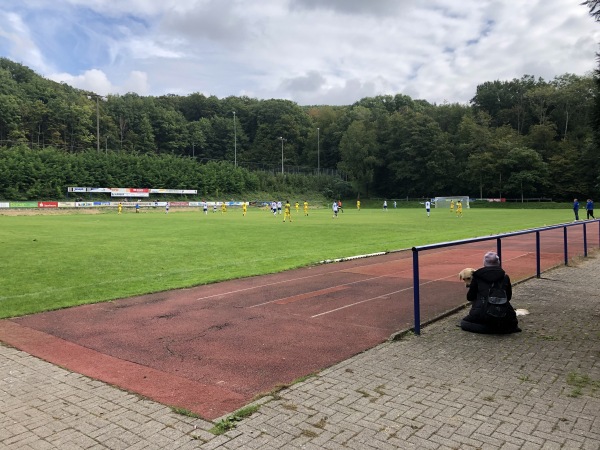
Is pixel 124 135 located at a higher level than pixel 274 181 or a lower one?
higher

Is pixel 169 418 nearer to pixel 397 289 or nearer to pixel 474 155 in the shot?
pixel 397 289

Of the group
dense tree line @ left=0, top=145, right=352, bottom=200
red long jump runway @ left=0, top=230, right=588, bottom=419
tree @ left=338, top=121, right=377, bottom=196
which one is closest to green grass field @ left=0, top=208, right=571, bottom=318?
red long jump runway @ left=0, top=230, right=588, bottom=419

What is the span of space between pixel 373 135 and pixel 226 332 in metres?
105

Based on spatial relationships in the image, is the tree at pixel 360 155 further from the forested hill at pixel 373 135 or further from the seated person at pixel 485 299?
the seated person at pixel 485 299

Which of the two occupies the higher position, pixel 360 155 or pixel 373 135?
pixel 373 135

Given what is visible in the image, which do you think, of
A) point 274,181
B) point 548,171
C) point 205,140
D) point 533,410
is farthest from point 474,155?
point 533,410

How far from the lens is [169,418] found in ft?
14.1

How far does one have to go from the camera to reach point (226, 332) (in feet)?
23.9

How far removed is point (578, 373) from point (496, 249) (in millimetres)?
4797

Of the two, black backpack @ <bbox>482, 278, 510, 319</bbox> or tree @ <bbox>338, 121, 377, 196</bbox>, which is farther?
tree @ <bbox>338, 121, 377, 196</bbox>

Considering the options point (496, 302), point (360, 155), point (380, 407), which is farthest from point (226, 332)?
point (360, 155)

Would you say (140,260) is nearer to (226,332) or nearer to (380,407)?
(226,332)

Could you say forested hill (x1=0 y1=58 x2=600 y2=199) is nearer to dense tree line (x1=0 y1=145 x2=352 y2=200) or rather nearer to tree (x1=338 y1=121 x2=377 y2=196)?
tree (x1=338 y1=121 x2=377 y2=196)

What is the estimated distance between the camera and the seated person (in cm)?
672
